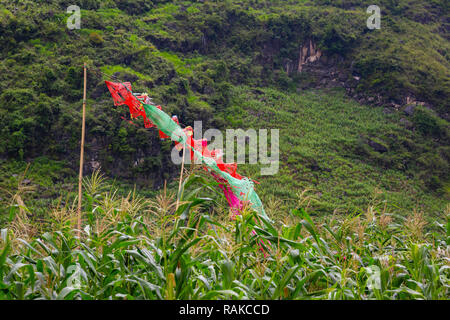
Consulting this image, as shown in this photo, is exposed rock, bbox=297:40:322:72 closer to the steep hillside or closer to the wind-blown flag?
the steep hillside

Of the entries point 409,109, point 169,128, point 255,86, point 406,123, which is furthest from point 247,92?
point 169,128

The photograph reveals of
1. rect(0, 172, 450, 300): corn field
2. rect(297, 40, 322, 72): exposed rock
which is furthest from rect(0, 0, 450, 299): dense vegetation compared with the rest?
rect(0, 172, 450, 300): corn field

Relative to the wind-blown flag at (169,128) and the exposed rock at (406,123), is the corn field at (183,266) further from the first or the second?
the exposed rock at (406,123)

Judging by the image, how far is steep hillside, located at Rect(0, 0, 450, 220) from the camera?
798 inches

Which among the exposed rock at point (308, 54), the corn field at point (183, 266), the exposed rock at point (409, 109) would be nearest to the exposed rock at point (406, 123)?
the exposed rock at point (409, 109)

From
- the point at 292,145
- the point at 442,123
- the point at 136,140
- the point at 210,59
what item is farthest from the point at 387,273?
the point at 210,59

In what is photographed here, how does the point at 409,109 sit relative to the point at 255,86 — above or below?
below

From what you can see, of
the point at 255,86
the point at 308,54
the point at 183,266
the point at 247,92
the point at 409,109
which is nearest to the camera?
the point at 183,266

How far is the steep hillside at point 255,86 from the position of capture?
66.5 feet

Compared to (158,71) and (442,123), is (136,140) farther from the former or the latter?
(442,123)

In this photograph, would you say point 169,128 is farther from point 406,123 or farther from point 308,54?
point 308,54

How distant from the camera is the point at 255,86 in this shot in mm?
30969
